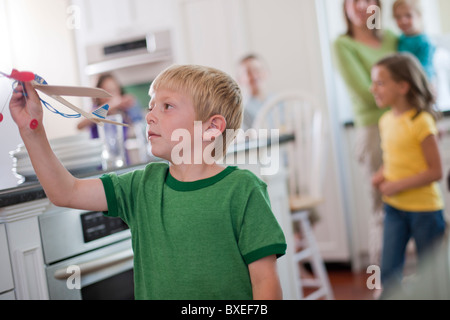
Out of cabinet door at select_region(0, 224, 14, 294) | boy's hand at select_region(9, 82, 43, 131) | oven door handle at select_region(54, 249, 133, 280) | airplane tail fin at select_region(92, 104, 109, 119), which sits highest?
boy's hand at select_region(9, 82, 43, 131)

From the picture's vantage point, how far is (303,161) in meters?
2.19

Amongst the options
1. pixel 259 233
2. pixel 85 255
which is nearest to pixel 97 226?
pixel 85 255

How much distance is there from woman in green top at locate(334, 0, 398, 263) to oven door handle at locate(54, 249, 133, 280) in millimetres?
1272

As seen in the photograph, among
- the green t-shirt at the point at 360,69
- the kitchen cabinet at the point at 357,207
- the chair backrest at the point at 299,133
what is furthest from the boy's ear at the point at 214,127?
the kitchen cabinet at the point at 357,207

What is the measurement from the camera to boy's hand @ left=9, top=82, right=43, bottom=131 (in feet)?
2.23

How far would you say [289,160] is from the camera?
7.16 ft

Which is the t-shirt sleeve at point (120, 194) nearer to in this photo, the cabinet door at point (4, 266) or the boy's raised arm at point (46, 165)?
the boy's raised arm at point (46, 165)

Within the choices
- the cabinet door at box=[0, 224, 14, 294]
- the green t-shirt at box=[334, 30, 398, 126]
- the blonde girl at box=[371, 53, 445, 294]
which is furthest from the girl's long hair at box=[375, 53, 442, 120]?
the cabinet door at box=[0, 224, 14, 294]

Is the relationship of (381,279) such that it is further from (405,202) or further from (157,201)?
(157,201)

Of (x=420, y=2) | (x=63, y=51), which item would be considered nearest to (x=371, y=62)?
(x=420, y=2)

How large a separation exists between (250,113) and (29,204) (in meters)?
1.70

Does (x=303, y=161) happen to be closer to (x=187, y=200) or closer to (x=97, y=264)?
(x=97, y=264)

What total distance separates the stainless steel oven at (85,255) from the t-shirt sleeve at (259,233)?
1.40 feet

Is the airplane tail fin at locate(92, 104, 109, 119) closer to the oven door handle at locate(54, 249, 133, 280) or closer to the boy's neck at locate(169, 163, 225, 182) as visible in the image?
the boy's neck at locate(169, 163, 225, 182)
